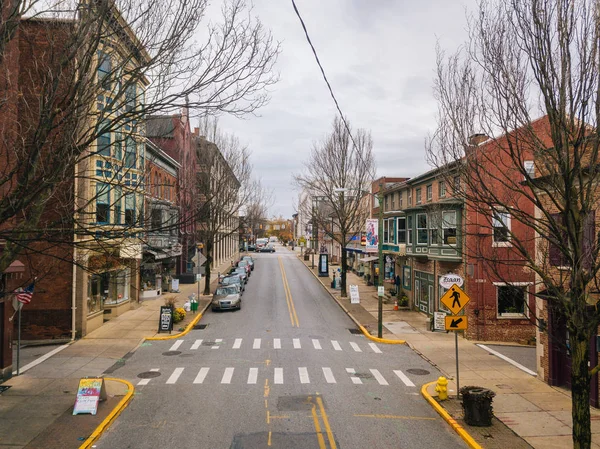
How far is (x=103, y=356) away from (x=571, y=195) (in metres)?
15.8

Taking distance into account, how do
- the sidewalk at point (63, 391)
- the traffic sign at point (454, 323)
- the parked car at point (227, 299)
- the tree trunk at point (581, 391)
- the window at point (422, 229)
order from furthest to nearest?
the parked car at point (227, 299) → the window at point (422, 229) → the traffic sign at point (454, 323) → the sidewalk at point (63, 391) → the tree trunk at point (581, 391)

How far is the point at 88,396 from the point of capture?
36.0 ft

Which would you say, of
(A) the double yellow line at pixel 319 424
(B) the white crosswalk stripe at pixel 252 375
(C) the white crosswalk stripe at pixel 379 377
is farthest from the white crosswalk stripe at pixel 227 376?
(C) the white crosswalk stripe at pixel 379 377

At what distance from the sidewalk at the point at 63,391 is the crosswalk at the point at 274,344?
211 cm

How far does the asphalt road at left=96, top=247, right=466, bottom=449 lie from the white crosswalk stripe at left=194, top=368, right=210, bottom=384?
0.03m

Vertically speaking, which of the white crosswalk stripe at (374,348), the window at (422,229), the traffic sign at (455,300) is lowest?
the white crosswalk stripe at (374,348)

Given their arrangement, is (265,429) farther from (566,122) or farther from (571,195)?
(566,122)

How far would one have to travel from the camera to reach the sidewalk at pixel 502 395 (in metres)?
9.87

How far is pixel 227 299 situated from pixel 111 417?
1700cm

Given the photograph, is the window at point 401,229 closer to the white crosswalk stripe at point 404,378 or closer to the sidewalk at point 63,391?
the sidewalk at point 63,391

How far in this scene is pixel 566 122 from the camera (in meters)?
7.52

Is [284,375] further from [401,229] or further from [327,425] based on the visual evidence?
[401,229]

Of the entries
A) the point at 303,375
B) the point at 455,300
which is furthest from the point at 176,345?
the point at 455,300

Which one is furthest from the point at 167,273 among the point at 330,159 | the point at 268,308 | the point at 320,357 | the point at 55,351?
the point at 320,357
